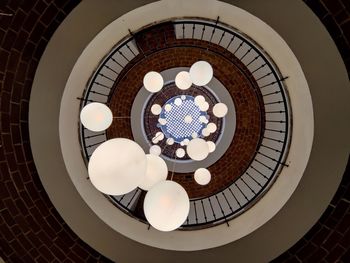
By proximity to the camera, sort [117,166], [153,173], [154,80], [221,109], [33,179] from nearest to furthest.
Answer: [117,166] → [153,173] → [154,80] → [33,179] → [221,109]

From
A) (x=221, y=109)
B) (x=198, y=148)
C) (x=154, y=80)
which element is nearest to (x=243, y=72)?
(x=221, y=109)

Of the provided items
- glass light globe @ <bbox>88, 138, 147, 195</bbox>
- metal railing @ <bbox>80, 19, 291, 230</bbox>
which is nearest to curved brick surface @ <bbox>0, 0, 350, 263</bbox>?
metal railing @ <bbox>80, 19, 291, 230</bbox>

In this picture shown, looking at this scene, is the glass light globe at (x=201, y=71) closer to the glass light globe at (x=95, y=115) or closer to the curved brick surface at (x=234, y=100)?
the glass light globe at (x=95, y=115)

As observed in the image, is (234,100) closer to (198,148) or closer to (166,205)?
(198,148)

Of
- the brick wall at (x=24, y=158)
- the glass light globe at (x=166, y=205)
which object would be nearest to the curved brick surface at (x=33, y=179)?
the brick wall at (x=24, y=158)

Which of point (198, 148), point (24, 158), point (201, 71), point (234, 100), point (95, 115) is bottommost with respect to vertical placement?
point (24, 158)

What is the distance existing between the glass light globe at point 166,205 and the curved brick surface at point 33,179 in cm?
200

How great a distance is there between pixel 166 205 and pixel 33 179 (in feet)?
7.03

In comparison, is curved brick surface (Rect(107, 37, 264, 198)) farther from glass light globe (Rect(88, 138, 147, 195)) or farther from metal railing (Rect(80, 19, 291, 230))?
glass light globe (Rect(88, 138, 147, 195))

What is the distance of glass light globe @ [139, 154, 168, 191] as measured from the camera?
2045 mm

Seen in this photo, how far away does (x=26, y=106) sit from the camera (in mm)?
3076

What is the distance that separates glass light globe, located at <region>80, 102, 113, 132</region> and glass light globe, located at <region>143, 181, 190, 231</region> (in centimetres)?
89

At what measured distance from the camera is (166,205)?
1.68 metres

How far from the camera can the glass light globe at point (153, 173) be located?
2.04m
